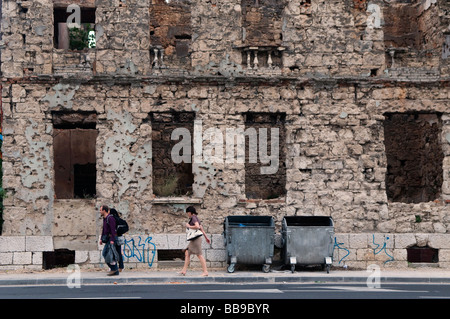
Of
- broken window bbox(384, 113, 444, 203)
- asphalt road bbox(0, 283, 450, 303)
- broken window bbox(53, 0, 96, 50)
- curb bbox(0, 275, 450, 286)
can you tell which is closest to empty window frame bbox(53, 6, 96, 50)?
broken window bbox(53, 0, 96, 50)

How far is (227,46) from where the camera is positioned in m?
18.1

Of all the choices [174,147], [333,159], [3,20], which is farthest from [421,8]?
[3,20]

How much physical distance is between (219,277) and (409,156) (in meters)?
9.25

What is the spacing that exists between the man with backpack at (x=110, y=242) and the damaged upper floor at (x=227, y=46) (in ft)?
12.2

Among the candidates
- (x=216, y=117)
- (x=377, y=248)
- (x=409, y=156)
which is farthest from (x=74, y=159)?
(x=409, y=156)

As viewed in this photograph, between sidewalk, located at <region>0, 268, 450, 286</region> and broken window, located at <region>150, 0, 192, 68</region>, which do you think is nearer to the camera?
sidewalk, located at <region>0, 268, 450, 286</region>

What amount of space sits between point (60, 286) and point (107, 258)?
4.99 feet

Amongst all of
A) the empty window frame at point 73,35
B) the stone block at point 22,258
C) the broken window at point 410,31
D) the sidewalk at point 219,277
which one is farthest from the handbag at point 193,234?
the empty window frame at point 73,35

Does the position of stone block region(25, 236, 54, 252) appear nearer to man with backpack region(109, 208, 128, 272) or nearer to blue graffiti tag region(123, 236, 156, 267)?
blue graffiti tag region(123, 236, 156, 267)

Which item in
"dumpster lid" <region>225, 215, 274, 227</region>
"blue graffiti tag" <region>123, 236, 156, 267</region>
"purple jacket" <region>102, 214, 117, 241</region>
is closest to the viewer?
"purple jacket" <region>102, 214, 117, 241</region>

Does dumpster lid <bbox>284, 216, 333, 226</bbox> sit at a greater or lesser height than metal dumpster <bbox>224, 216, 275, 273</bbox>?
greater

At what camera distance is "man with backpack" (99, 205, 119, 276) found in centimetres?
1559

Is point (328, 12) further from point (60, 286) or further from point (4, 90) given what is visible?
point (60, 286)

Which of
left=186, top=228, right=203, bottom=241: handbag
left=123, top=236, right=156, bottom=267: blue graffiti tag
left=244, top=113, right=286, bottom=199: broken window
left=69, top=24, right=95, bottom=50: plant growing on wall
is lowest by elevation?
left=123, top=236, right=156, bottom=267: blue graffiti tag
